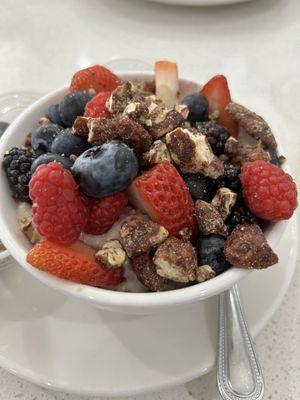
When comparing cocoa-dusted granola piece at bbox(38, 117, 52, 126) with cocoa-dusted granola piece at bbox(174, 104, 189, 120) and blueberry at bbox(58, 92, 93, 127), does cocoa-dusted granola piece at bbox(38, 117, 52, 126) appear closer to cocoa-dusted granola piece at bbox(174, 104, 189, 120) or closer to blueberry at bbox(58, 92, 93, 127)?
blueberry at bbox(58, 92, 93, 127)

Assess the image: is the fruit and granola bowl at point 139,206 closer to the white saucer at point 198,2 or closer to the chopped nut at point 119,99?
the chopped nut at point 119,99

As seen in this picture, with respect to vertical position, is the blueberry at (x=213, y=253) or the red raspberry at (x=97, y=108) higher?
the red raspberry at (x=97, y=108)

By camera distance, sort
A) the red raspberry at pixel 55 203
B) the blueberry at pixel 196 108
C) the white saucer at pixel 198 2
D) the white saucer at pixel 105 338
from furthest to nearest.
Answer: the white saucer at pixel 198 2 → the blueberry at pixel 196 108 → the white saucer at pixel 105 338 → the red raspberry at pixel 55 203

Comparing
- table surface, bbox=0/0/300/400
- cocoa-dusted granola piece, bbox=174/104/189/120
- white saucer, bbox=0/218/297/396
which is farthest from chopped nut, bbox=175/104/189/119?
table surface, bbox=0/0/300/400

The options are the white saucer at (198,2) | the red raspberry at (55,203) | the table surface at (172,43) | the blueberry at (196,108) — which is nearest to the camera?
the red raspberry at (55,203)

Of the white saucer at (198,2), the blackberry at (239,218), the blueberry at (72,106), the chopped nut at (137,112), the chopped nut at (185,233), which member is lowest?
the chopped nut at (185,233)

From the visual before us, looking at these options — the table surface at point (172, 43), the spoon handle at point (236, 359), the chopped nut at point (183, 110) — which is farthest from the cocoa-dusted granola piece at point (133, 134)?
the table surface at point (172, 43)
